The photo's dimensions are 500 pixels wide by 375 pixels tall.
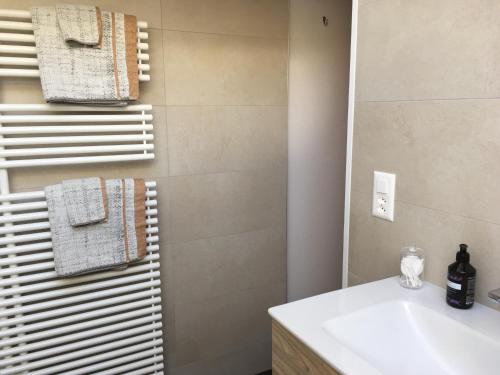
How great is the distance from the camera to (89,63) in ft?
4.94

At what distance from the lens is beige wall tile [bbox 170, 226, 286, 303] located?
1.93 m

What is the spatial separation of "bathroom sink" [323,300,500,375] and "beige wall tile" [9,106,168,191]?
1130mm

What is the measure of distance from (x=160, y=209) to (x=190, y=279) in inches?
15.5

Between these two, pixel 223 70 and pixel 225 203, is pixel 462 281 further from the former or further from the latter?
pixel 223 70

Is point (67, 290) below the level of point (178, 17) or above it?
below

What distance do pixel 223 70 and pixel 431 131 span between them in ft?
3.65

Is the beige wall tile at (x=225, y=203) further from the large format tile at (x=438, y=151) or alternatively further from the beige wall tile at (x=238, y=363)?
the large format tile at (x=438, y=151)

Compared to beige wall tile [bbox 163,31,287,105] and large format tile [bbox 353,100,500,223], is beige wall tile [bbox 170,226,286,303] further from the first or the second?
large format tile [bbox 353,100,500,223]

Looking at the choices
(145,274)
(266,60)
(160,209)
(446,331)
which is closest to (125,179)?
(160,209)

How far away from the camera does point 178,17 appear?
1740 mm

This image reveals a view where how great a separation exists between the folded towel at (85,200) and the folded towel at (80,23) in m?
0.53

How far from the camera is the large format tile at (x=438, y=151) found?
91cm

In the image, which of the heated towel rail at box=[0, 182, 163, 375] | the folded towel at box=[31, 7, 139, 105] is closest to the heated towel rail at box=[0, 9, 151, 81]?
the folded towel at box=[31, 7, 139, 105]

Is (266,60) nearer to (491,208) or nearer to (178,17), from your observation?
(178,17)
